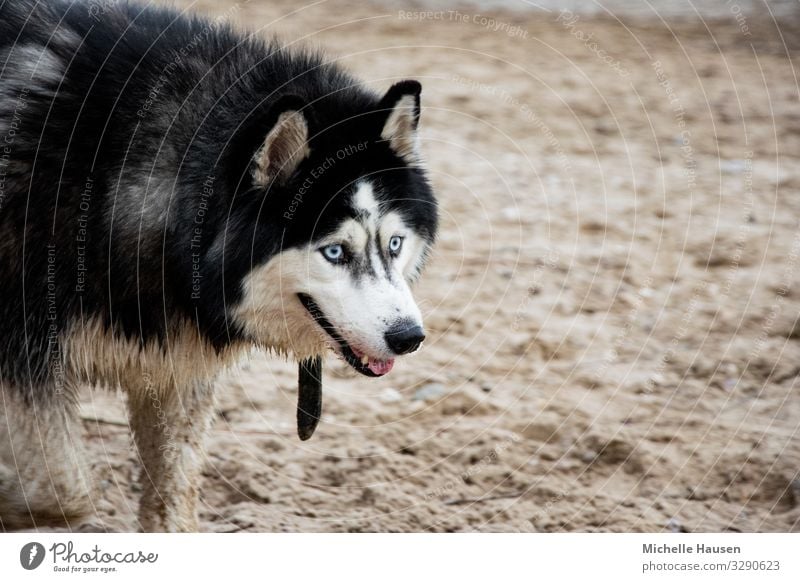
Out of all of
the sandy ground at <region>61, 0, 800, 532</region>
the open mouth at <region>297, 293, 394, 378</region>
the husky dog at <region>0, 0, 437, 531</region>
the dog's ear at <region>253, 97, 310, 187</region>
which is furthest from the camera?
the sandy ground at <region>61, 0, 800, 532</region>

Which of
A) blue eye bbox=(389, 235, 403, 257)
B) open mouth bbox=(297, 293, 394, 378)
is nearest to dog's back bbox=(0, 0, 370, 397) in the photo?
open mouth bbox=(297, 293, 394, 378)

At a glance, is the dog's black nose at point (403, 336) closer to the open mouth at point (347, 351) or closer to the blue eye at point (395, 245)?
the open mouth at point (347, 351)

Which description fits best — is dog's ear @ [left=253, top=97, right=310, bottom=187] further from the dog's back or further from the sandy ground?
the sandy ground

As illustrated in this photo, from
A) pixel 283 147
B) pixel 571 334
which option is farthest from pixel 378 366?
pixel 571 334

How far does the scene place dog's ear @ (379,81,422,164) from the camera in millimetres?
2934

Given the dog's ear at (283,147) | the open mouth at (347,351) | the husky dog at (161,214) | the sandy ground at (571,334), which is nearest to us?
the dog's ear at (283,147)

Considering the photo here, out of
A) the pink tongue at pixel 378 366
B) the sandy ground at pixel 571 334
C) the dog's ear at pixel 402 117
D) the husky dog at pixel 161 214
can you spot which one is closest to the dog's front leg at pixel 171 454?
the sandy ground at pixel 571 334

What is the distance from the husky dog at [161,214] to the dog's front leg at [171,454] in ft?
1.38

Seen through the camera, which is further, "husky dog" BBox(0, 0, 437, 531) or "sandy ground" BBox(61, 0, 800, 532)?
"sandy ground" BBox(61, 0, 800, 532)

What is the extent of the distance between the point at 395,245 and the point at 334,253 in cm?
22

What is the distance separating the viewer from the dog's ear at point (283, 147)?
2.72 meters

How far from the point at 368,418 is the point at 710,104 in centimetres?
427

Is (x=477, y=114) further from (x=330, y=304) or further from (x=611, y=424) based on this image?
(x=330, y=304)

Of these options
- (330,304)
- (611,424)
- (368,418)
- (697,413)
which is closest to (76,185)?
(330,304)
